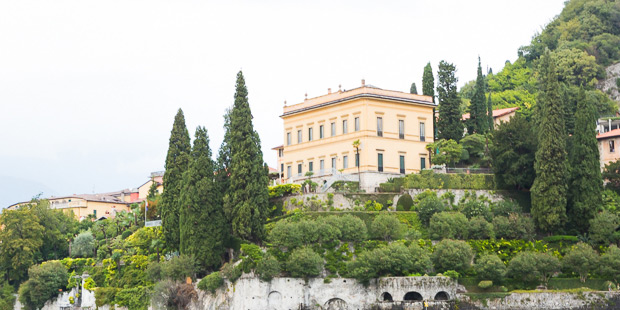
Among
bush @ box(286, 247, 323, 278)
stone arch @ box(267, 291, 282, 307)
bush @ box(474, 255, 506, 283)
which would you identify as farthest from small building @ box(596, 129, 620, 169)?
stone arch @ box(267, 291, 282, 307)

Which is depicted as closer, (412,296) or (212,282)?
(412,296)

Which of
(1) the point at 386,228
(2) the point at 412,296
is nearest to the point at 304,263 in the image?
(1) the point at 386,228

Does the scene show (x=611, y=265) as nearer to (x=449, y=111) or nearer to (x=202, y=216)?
(x=449, y=111)

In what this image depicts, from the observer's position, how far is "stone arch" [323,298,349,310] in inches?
2216

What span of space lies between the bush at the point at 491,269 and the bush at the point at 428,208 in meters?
6.51

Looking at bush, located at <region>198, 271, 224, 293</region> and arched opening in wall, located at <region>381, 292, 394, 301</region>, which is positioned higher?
A: bush, located at <region>198, 271, 224, 293</region>

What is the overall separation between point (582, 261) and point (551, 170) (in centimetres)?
728

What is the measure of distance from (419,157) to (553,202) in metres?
13.3

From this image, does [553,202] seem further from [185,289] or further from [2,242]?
[2,242]

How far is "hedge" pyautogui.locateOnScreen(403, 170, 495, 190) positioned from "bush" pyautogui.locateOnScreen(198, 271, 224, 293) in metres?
15.5

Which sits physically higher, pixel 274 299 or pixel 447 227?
pixel 447 227

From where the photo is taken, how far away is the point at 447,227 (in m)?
59.2

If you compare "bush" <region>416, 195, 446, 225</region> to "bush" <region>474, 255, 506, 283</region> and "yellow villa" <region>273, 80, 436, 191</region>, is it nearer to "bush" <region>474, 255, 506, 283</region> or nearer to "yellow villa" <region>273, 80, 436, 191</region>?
"yellow villa" <region>273, 80, 436, 191</region>

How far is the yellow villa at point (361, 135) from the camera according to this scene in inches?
2672
